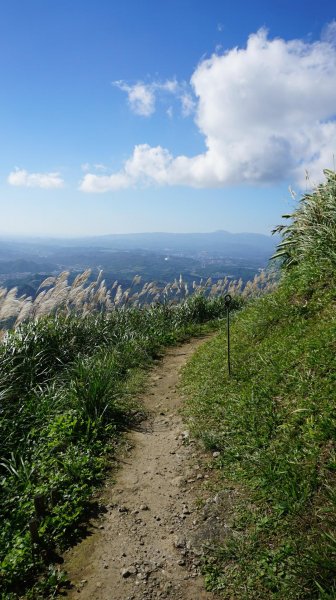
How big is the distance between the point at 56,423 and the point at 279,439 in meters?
3.50

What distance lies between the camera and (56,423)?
20.5 feet

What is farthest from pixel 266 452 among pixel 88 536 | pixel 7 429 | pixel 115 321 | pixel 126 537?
pixel 115 321

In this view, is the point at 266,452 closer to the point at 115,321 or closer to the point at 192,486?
the point at 192,486

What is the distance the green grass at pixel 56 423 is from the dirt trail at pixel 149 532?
30 cm

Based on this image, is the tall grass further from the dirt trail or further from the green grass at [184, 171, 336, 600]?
the green grass at [184, 171, 336, 600]

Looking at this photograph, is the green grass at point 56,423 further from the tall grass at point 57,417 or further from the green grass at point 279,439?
the green grass at point 279,439

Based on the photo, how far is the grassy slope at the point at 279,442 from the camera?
3348mm

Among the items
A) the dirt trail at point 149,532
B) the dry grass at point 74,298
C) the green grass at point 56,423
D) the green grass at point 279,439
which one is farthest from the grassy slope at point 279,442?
the dry grass at point 74,298

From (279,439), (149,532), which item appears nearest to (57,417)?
(149,532)

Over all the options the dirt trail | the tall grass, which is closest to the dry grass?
the tall grass

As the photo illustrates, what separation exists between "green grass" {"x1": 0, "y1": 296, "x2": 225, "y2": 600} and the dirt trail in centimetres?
30

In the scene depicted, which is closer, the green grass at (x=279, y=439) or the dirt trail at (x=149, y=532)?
the green grass at (x=279, y=439)

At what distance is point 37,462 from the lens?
562 cm

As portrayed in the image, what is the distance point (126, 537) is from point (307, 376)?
3.00m
